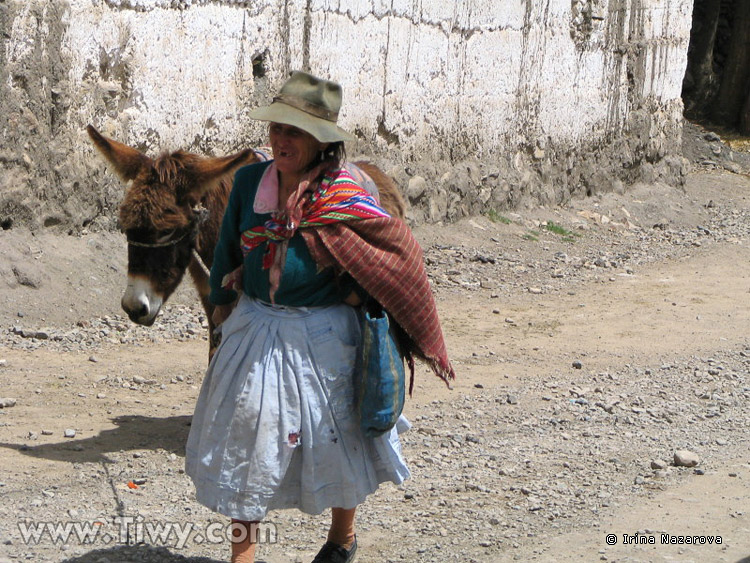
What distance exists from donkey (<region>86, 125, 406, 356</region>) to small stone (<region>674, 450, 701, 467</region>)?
2.24 meters

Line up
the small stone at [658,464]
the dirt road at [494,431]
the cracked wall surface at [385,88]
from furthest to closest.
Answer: the cracked wall surface at [385,88]
the small stone at [658,464]
the dirt road at [494,431]

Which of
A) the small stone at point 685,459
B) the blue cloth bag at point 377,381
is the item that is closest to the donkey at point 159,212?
the blue cloth bag at point 377,381

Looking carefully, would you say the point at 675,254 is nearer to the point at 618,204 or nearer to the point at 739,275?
the point at 739,275

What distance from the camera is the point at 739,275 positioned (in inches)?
366

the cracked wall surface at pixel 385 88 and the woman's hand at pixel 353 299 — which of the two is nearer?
the woman's hand at pixel 353 299

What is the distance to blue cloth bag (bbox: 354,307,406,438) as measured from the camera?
327cm

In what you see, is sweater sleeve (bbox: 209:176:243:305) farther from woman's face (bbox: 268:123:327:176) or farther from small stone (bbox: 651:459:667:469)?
small stone (bbox: 651:459:667:469)

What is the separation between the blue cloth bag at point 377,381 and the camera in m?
3.27

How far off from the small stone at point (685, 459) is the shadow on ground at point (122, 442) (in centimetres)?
232

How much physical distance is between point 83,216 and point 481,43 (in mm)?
4411

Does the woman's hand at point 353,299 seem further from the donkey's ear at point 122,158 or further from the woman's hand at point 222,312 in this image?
the donkey's ear at point 122,158

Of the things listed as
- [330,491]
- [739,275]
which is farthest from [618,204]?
[330,491]

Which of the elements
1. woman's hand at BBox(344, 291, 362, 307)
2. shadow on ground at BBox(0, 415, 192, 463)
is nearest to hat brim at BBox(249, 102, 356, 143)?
woman's hand at BBox(344, 291, 362, 307)

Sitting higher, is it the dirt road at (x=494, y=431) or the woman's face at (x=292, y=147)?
the woman's face at (x=292, y=147)
